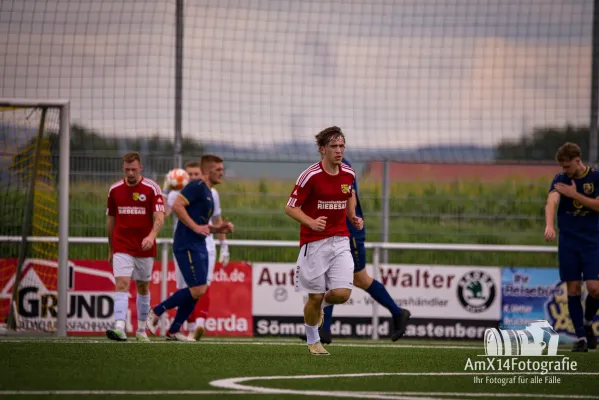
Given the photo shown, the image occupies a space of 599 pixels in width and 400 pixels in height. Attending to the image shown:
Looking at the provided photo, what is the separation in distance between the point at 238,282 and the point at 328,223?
5.50 metres

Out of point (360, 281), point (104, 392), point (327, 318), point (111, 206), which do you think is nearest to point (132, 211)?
point (111, 206)

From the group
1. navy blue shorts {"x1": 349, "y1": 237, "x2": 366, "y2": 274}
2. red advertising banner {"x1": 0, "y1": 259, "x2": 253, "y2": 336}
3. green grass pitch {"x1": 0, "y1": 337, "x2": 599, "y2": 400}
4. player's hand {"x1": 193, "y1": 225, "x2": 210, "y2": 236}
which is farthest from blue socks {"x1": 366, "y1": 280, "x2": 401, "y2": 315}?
red advertising banner {"x1": 0, "y1": 259, "x2": 253, "y2": 336}

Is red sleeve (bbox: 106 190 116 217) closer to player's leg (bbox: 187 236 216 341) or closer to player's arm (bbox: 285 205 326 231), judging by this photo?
player's leg (bbox: 187 236 216 341)

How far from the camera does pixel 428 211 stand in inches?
621

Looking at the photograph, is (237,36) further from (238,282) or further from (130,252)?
(130,252)

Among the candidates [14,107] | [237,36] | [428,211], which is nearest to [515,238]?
[428,211]

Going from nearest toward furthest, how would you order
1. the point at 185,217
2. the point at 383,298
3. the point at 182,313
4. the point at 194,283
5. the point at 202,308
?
1. the point at 383,298
2. the point at 185,217
3. the point at 194,283
4. the point at 182,313
5. the point at 202,308

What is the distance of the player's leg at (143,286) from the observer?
12445mm

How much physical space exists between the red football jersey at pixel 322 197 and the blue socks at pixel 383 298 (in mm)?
1937

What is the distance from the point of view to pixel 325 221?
973cm

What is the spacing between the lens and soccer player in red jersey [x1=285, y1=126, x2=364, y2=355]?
32.1 ft

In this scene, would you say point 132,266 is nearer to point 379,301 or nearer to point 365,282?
point 365,282

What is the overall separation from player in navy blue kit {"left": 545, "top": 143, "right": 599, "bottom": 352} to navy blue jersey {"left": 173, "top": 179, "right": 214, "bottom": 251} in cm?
358

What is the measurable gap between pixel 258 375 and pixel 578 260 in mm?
4980
